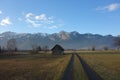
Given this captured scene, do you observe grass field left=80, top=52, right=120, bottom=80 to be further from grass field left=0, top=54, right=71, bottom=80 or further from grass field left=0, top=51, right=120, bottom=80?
grass field left=0, top=54, right=71, bottom=80

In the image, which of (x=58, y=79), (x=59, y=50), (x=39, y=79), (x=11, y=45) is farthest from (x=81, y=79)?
(x=11, y=45)

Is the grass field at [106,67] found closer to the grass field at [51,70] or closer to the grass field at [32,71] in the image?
the grass field at [51,70]

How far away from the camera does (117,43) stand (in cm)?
14862

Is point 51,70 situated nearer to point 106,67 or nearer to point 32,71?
point 32,71

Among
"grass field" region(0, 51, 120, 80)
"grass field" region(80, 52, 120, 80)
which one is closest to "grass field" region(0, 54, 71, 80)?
"grass field" region(0, 51, 120, 80)

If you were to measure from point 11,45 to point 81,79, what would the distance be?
175313mm

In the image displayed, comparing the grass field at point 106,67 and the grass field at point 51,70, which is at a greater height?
the grass field at point 51,70

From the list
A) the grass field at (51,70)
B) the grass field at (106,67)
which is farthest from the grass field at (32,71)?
the grass field at (106,67)

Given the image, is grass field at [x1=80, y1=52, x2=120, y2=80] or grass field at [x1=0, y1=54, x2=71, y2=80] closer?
grass field at [x1=80, y1=52, x2=120, y2=80]

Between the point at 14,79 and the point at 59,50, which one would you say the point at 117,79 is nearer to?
the point at 14,79

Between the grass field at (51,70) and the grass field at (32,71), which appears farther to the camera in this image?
the grass field at (32,71)

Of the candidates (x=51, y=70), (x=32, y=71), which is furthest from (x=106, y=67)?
(x=32, y=71)

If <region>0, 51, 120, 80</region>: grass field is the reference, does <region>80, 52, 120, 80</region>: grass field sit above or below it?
below

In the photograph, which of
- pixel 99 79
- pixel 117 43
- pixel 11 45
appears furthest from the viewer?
pixel 11 45
